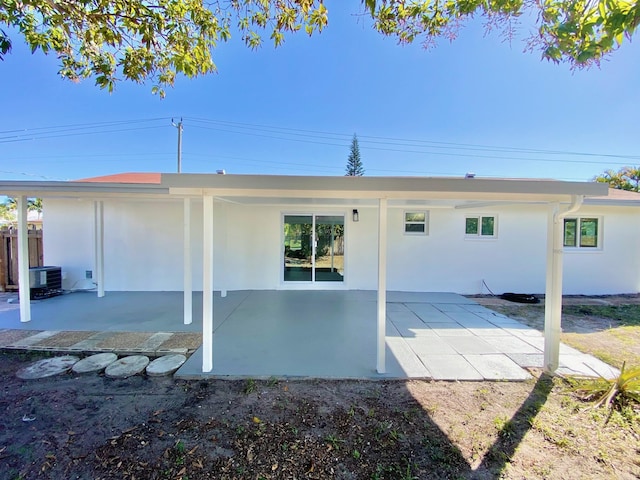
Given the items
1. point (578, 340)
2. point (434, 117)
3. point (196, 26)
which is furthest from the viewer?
point (434, 117)

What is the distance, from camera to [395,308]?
668 centimetres

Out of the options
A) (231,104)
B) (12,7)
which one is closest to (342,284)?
(12,7)

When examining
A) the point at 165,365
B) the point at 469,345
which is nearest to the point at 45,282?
the point at 165,365

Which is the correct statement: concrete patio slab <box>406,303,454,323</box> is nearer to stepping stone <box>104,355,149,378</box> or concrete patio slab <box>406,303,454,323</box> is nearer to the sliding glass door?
the sliding glass door

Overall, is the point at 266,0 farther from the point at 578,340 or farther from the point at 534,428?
the point at 578,340

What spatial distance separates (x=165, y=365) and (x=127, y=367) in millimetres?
481

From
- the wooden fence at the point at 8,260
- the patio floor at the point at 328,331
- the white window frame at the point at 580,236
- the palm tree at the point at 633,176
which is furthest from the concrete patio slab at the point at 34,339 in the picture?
the palm tree at the point at 633,176

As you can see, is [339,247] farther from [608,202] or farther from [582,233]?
[582,233]

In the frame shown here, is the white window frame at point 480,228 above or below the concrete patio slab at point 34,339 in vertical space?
above

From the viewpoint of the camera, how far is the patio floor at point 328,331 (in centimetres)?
372

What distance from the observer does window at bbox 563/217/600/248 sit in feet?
27.9

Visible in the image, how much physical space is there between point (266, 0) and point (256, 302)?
6006 millimetres

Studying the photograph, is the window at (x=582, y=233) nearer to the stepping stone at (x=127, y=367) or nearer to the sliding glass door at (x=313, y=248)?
the sliding glass door at (x=313, y=248)

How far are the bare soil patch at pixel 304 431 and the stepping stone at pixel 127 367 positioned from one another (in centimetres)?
18
